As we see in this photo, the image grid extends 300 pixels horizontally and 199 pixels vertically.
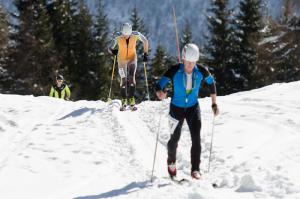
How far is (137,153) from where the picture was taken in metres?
9.69

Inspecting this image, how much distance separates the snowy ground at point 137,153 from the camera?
7340 millimetres

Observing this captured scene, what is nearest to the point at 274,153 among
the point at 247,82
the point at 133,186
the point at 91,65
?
the point at 133,186

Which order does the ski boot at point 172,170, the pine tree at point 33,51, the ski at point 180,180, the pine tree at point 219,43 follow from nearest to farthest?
1. the ski at point 180,180
2. the ski boot at point 172,170
3. the pine tree at point 219,43
4. the pine tree at point 33,51

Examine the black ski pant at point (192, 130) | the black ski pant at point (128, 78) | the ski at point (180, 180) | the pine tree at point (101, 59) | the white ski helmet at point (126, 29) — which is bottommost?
the ski at point (180, 180)

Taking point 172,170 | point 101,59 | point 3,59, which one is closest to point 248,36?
point 101,59

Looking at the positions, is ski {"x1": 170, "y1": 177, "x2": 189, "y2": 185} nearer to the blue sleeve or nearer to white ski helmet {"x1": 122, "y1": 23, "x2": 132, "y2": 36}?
the blue sleeve

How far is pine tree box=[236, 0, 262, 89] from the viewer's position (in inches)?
1690

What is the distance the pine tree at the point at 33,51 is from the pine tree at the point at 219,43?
14317 millimetres

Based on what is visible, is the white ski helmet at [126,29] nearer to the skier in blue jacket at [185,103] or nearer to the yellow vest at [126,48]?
the yellow vest at [126,48]

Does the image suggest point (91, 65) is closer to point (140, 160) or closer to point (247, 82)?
point (247, 82)

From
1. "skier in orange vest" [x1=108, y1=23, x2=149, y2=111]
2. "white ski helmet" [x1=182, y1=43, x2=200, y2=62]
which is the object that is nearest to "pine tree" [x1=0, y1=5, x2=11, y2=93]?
"skier in orange vest" [x1=108, y1=23, x2=149, y2=111]

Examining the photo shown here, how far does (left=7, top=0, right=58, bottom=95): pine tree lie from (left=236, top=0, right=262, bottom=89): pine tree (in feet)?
55.4

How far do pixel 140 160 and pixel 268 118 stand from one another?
4.32 metres

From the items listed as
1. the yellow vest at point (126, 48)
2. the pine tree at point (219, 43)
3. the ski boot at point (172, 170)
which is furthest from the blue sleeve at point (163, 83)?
the pine tree at point (219, 43)
